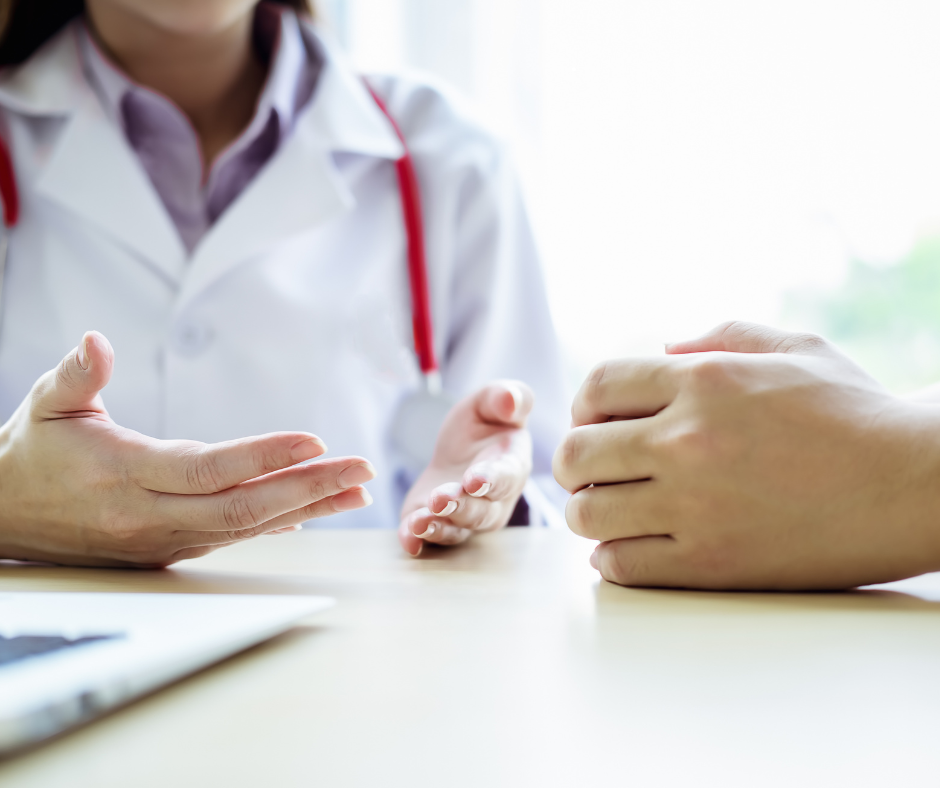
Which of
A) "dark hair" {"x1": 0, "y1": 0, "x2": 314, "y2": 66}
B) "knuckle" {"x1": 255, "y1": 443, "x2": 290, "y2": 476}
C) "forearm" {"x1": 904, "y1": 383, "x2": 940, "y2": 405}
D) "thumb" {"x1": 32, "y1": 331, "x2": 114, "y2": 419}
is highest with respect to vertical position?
"dark hair" {"x1": 0, "y1": 0, "x2": 314, "y2": 66}

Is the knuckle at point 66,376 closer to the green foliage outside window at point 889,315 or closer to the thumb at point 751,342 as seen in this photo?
the thumb at point 751,342

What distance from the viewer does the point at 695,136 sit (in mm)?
1524

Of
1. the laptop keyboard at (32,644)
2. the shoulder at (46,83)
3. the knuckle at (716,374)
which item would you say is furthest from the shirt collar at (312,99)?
the laptop keyboard at (32,644)

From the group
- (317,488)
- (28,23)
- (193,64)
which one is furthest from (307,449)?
(28,23)

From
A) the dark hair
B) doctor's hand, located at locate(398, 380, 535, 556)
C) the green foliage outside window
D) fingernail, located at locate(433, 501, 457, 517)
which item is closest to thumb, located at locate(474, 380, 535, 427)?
doctor's hand, located at locate(398, 380, 535, 556)

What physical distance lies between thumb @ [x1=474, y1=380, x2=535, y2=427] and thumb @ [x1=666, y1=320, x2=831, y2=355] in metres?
0.16

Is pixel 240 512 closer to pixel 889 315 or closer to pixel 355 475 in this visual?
pixel 355 475

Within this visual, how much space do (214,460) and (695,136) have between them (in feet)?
4.45

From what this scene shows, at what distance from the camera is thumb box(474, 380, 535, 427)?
23.7 inches

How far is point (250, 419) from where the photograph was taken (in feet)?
2.78

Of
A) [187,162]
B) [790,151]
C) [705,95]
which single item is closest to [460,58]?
[705,95]

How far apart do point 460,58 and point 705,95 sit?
1.57 ft

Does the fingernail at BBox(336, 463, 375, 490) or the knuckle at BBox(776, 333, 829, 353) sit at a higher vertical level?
the knuckle at BBox(776, 333, 829, 353)

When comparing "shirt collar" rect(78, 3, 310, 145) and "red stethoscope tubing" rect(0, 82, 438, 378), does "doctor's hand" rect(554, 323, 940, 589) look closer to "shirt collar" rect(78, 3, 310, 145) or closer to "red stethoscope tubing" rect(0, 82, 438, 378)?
"red stethoscope tubing" rect(0, 82, 438, 378)
